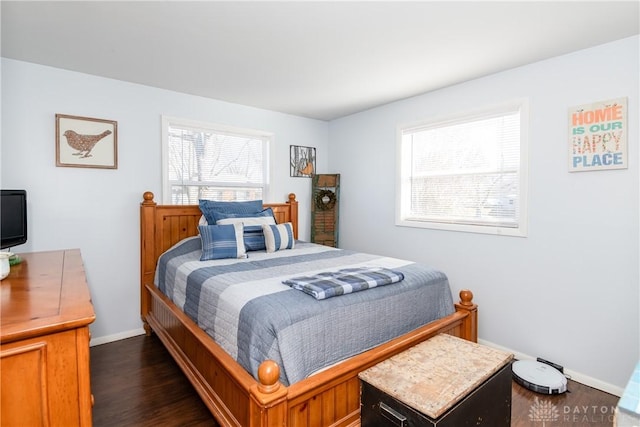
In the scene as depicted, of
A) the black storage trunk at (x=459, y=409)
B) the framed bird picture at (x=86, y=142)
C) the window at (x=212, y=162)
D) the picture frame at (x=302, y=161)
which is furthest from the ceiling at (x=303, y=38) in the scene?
the black storage trunk at (x=459, y=409)

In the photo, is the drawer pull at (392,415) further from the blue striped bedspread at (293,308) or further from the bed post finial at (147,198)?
the bed post finial at (147,198)

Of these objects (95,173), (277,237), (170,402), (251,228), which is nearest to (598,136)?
(277,237)

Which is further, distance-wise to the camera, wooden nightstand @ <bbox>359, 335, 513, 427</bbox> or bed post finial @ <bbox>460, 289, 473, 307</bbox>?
bed post finial @ <bbox>460, 289, 473, 307</bbox>

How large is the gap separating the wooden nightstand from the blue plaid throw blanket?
40 centimetres

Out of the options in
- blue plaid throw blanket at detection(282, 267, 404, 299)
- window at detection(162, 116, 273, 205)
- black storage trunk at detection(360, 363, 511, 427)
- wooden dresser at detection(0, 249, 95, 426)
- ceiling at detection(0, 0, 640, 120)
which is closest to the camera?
wooden dresser at detection(0, 249, 95, 426)

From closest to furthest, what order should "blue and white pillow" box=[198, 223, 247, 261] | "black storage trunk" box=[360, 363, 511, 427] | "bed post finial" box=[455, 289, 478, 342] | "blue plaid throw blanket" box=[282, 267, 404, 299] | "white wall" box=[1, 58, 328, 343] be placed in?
1. "black storage trunk" box=[360, 363, 511, 427]
2. "blue plaid throw blanket" box=[282, 267, 404, 299]
3. "bed post finial" box=[455, 289, 478, 342]
4. "white wall" box=[1, 58, 328, 343]
5. "blue and white pillow" box=[198, 223, 247, 261]

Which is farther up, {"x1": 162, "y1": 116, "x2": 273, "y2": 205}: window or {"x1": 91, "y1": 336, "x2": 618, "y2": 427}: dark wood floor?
{"x1": 162, "y1": 116, "x2": 273, "y2": 205}: window

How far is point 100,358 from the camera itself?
267cm

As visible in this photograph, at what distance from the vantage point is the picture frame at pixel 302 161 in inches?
167

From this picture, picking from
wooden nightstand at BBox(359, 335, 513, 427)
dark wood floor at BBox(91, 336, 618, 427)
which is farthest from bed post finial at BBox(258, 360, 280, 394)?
dark wood floor at BBox(91, 336, 618, 427)

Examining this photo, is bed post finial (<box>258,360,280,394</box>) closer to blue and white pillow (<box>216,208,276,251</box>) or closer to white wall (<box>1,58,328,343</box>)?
blue and white pillow (<box>216,208,276,251</box>)

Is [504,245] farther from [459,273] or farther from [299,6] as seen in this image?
[299,6]

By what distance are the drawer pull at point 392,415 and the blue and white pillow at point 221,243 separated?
170 centimetres

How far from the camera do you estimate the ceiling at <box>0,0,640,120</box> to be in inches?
73.5
